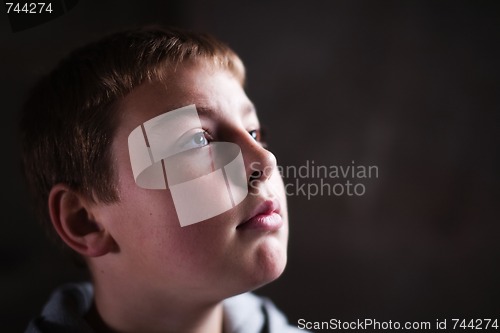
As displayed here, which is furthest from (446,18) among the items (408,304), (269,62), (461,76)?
(408,304)

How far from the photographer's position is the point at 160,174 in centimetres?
52

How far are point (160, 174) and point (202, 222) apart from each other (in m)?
0.06

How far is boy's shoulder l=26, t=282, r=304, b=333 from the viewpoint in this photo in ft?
1.94

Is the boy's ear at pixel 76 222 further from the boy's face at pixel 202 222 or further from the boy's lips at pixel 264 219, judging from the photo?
the boy's lips at pixel 264 219

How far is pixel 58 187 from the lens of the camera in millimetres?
564

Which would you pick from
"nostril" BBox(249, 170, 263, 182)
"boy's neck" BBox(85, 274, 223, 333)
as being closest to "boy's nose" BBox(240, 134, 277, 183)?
"nostril" BBox(249, 170, 263, 182)

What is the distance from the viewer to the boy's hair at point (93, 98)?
534 mm

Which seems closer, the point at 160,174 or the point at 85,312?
the point at 160,174

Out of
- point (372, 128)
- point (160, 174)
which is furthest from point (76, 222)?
point (372, 128)

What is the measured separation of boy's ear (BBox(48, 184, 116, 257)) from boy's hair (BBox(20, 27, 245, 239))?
0.01 m

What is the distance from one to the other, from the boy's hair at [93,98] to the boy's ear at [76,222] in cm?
1

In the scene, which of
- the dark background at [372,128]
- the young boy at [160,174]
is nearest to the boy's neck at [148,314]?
the young boy at [160,174]

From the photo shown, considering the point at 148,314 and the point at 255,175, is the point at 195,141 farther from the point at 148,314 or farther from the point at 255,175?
the point at 148,314

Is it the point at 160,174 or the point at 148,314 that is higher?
the point at 160,174
